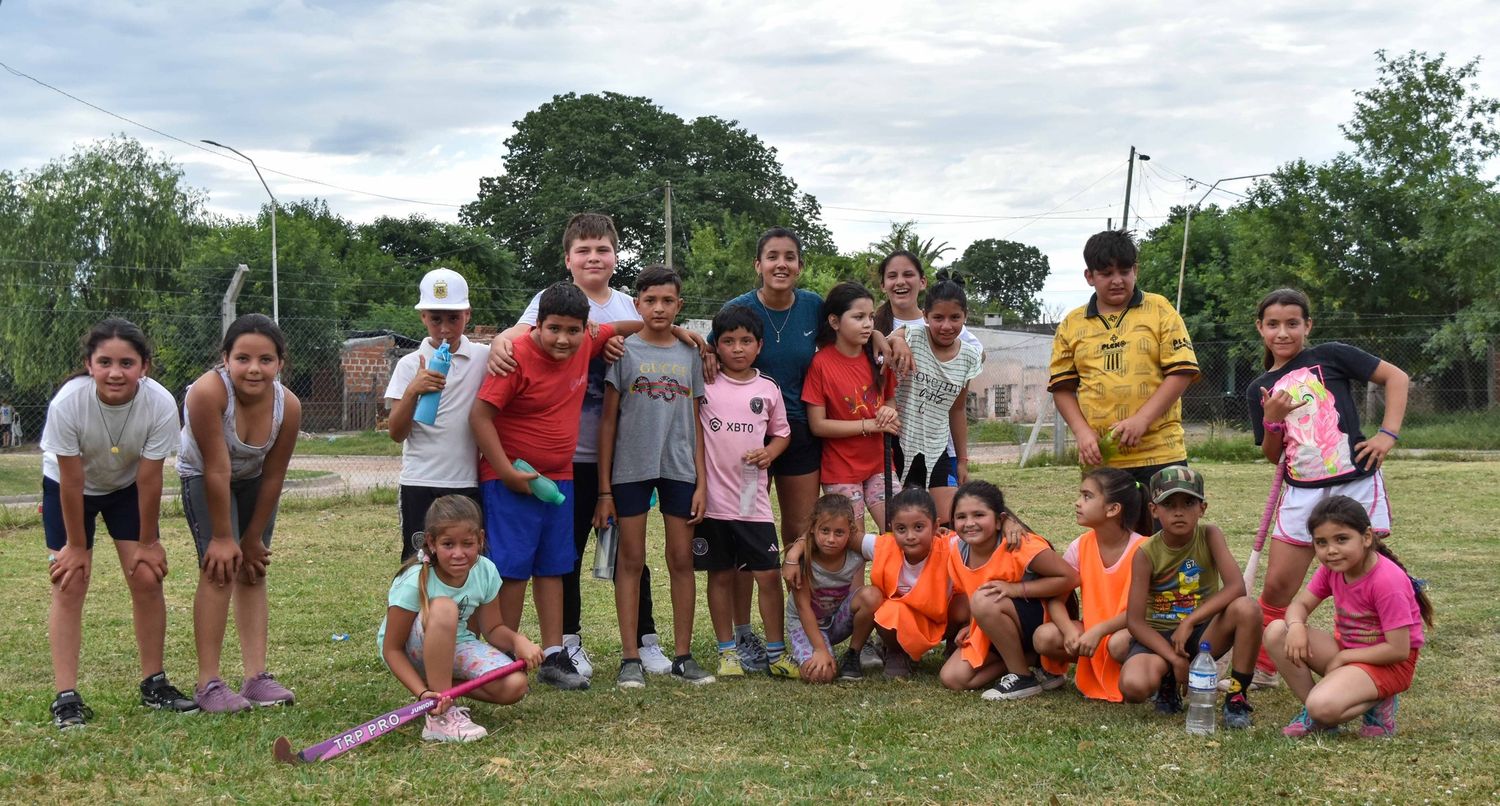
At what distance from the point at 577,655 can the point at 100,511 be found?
2029mm

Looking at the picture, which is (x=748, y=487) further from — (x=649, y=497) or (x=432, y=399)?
(x=432, y=399)

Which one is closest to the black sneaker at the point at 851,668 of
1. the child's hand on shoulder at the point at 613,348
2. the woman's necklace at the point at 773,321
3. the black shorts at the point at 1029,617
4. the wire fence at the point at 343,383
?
the black shorts at the point at 1029,617

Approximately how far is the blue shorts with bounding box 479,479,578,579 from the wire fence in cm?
769

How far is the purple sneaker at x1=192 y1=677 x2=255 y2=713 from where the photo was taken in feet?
16.1

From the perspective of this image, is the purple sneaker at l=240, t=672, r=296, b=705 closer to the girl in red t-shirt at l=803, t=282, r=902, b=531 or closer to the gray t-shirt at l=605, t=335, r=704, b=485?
the gray t-shirt at l=605, t=335, r=704, b=485

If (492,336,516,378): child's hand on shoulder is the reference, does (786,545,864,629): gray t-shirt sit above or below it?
below

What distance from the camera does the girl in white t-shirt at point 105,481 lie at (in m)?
4.69

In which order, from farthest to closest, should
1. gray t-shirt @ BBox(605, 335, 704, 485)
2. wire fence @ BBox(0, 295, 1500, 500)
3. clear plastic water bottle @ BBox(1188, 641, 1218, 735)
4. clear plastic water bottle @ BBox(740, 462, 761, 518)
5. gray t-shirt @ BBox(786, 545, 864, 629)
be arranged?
wire fence @ BBox(0, 295, 1500, 500) < gray t-shirt @ BBox(786, 545, 864, 629) < clear plastic water bottle @ BBox(740, 462, 761, 518) < gray t-shirt @ BBox(605, 335, 704, 485) < clear plastic water bottle @ BBox(1188, 641, 1218, 735)

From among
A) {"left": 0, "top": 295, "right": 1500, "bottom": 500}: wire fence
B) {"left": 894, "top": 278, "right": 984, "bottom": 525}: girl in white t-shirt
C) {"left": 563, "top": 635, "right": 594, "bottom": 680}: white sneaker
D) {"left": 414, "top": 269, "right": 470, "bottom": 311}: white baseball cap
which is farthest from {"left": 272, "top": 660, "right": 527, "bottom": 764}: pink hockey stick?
{"left": 0, "top": 295, "right": 1500, "bottom": 500}: wire fence

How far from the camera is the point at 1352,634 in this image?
452cm

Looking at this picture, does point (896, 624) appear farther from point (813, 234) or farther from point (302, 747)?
point (813, 234)

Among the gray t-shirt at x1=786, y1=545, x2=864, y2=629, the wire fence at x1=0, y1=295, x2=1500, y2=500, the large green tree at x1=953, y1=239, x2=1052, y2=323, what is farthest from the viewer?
the large green tree at x1=953, y1=239, x2=1052, y2=323

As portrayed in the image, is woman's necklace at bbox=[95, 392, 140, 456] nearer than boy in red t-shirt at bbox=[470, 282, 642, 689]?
Yes

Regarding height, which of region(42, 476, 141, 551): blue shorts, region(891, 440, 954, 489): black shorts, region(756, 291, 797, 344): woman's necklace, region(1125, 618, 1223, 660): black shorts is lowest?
region(1125, 618, 1223, 660): black shorts
